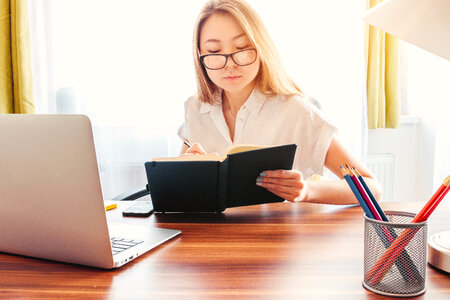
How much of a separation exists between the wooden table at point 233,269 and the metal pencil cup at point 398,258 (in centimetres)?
2

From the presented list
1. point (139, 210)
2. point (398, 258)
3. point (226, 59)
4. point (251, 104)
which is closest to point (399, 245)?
point (398, 258)

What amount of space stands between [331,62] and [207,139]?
0.98 metres

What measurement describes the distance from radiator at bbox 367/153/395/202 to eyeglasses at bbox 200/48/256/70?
4.29ft

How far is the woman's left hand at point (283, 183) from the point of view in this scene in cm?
102

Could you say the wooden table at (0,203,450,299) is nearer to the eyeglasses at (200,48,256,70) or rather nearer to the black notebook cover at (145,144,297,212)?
the black notebook cover at (145,144,297,212)

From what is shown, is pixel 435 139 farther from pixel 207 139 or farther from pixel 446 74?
pixel 207 139

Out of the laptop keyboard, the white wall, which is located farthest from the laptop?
the white wall

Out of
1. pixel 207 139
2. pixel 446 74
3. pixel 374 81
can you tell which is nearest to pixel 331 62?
pixel 374 81

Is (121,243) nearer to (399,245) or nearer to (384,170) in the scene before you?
(399,245)

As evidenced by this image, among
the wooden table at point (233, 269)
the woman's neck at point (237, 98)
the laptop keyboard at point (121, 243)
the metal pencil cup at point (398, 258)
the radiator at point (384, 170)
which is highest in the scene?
the woman's neck at point (237, 98)

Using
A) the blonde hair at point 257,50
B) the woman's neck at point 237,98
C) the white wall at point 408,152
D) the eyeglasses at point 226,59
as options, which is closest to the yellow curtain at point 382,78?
the white wall at point 408,152

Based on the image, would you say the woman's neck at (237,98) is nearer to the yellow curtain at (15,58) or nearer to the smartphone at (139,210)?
the smartphone at (139,210)

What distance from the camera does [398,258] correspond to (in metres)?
0.57

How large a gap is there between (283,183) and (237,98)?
2.00ft
